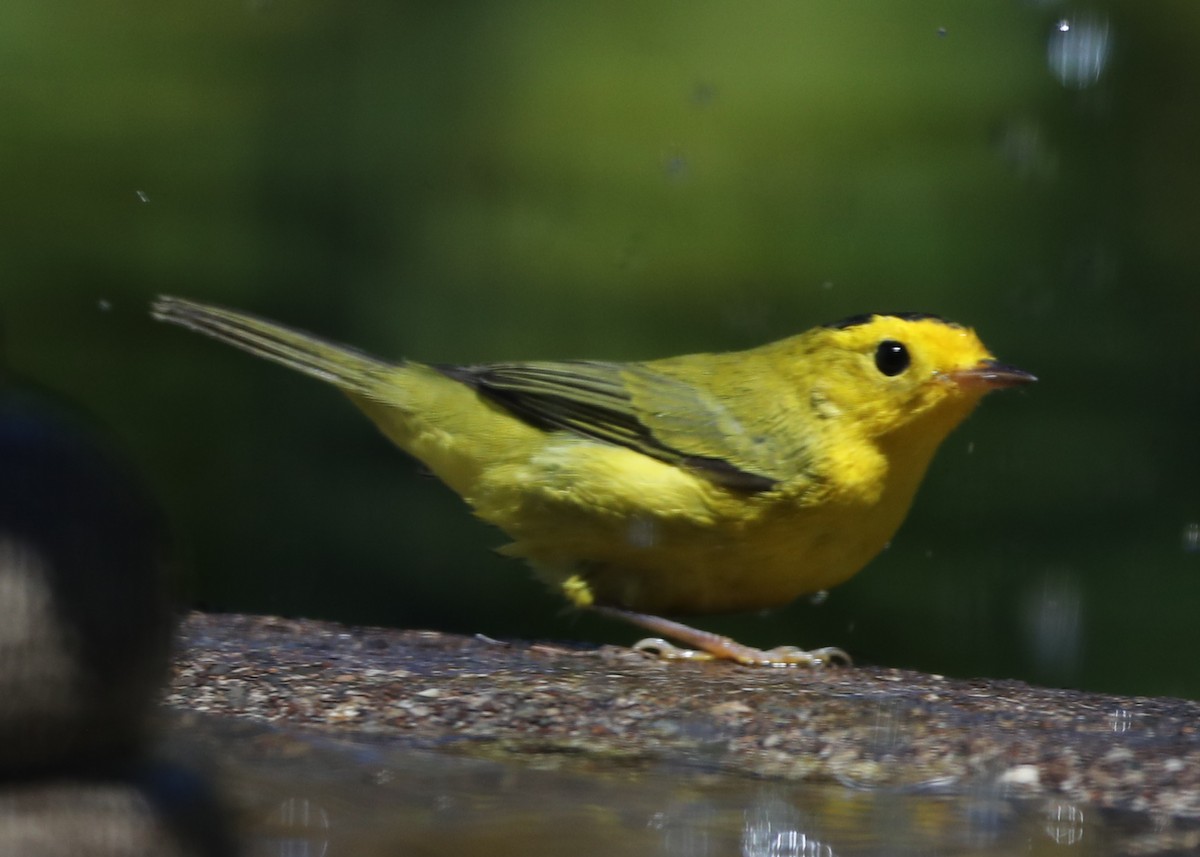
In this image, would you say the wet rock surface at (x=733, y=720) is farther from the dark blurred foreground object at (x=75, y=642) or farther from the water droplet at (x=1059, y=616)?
the water droplet at (x=1059, y=616)

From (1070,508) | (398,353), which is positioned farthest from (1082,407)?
(398,353)

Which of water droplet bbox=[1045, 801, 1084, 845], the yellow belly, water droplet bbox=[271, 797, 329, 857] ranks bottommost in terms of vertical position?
water droplet bbox=[271, 797, 329, 857]

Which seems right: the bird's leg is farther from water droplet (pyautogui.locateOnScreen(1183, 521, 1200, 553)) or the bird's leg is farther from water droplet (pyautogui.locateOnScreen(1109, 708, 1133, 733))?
water droplet (pyautogui.locateOnScreen(1183, 521, 1200, 553))

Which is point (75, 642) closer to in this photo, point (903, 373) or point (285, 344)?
point (903, 373)

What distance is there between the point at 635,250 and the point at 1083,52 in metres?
1.76

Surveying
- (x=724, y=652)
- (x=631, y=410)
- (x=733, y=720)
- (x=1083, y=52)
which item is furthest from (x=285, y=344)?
(x=1083, y=52)

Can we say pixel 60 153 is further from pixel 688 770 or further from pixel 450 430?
pixel 688 770

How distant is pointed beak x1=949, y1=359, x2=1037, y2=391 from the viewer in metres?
3.78

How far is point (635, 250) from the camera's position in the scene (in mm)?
6023

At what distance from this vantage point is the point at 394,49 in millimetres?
6750

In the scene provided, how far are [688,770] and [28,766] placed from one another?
1.13 m

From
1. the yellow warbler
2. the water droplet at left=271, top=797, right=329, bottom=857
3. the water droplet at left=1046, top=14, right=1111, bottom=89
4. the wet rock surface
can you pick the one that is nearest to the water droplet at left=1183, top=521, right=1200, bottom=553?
the water droplet at left=1046, top=14, right=1111, bottom=89

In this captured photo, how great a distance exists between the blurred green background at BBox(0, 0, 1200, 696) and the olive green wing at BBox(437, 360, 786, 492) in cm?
160

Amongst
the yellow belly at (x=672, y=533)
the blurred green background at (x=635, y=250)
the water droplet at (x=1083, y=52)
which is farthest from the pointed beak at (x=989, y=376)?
the water droplet at (x=1083, y=52)
